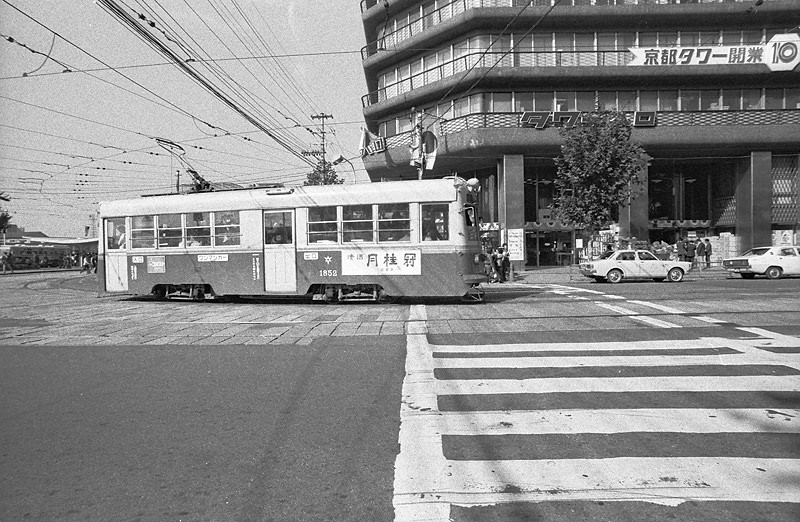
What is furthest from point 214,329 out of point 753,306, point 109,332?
point 753,306

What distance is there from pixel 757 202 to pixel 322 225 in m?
28.4

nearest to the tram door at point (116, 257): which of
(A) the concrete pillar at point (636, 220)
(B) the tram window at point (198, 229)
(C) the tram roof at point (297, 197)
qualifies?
(C) the tram roof at point (297, 197)

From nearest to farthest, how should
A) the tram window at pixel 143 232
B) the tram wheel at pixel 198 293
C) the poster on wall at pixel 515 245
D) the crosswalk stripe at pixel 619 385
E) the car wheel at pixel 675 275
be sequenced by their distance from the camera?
the crosswalk stripe at pixel 619 385 < the tram wheel at pixel 198 293 < the tram window at pixel 143 232 < the car wheel at pixel 675 275 < the poster on wall at pixel 515 245

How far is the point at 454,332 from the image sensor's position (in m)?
9.67

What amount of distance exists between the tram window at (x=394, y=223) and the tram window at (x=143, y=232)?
716cm

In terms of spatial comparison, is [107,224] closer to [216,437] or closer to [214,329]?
[214,329]

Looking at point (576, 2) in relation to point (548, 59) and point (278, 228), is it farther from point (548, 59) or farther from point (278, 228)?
point (278, 228)

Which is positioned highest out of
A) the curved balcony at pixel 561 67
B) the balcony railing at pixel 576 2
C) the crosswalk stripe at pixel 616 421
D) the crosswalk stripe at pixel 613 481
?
the balcony railing at pixel 576 2

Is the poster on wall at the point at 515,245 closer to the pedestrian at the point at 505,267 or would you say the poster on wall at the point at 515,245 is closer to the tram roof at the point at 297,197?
the pedestrian at the point at 505,267

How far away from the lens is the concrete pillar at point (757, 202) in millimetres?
31016

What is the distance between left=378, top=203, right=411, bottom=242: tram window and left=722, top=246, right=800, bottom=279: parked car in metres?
16.9

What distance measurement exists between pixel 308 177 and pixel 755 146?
28.3m

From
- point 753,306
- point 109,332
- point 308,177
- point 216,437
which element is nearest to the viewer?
point 216,437

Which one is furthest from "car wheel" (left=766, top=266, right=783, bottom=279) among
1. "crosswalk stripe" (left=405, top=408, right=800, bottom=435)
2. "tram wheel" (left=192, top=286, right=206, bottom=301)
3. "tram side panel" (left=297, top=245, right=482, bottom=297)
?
"tram wheel" (left=192, top=286, right=206, bottom=301)
